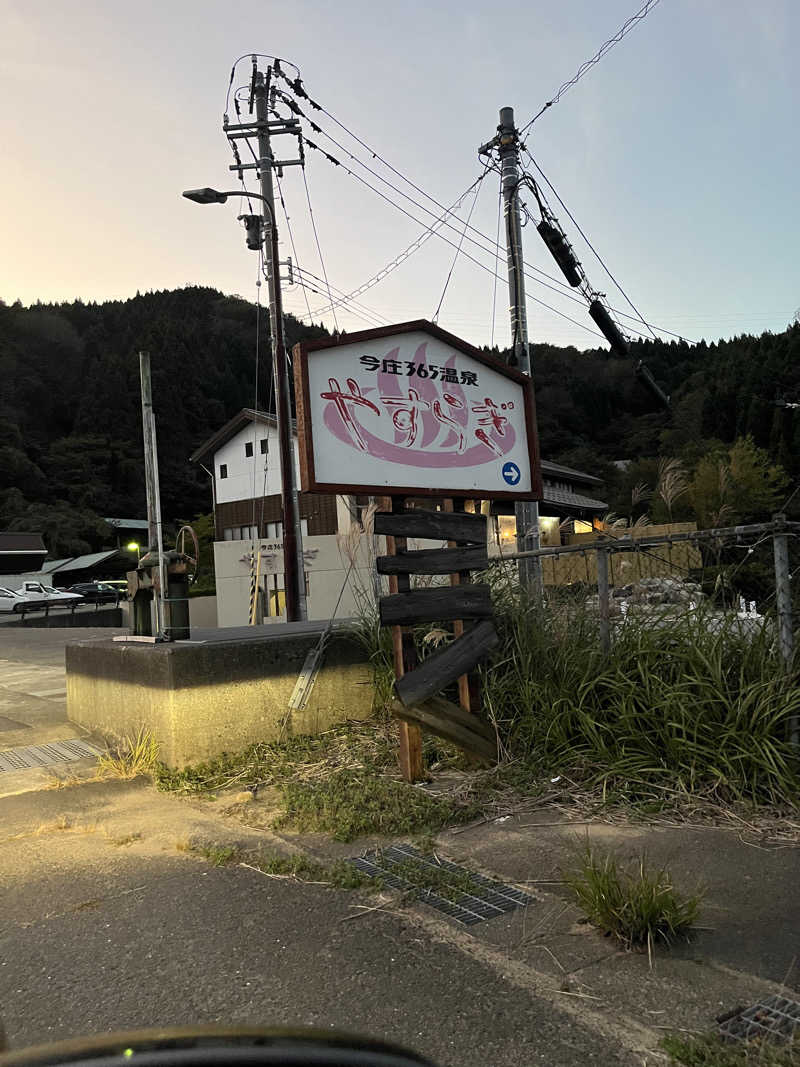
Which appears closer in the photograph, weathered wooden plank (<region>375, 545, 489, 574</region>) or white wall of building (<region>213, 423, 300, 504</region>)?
weathered wooden plank (<region>375, 545, 489, 574</region>)

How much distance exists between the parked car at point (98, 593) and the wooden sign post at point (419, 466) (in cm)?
4018

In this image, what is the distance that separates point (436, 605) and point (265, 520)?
3838 cm

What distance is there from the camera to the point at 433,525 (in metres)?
5.91

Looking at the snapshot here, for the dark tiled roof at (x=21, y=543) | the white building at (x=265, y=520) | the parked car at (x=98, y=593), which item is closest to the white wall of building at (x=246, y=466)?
the white building at (x=265, y=520)

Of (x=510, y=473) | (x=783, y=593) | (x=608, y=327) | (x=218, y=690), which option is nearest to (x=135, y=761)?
(x=218, y=690)

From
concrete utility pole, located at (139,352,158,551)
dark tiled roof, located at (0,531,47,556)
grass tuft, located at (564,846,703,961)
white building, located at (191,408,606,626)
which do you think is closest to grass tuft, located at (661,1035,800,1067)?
grass tuft, located at (564,846,703,961)

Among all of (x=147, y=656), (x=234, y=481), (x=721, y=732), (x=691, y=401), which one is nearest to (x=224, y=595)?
(x=234, y=481)

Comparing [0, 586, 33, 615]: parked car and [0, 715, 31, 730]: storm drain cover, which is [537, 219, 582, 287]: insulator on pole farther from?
[0, 586, 33, 615]: parked car

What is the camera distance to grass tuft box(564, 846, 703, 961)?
315 centimetres

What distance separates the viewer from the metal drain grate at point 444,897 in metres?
3.58

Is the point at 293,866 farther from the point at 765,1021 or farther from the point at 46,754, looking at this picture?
the point at 46,754

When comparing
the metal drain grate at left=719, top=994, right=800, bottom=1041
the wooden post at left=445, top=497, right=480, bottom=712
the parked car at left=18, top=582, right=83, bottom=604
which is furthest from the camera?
the parked car at left=18, top=582, right=83, bottom=604

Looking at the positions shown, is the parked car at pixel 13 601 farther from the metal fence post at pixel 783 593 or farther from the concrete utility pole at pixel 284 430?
the metal fence post at pixel 783 593

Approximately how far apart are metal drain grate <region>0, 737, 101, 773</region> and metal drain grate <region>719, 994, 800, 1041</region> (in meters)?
5.49
